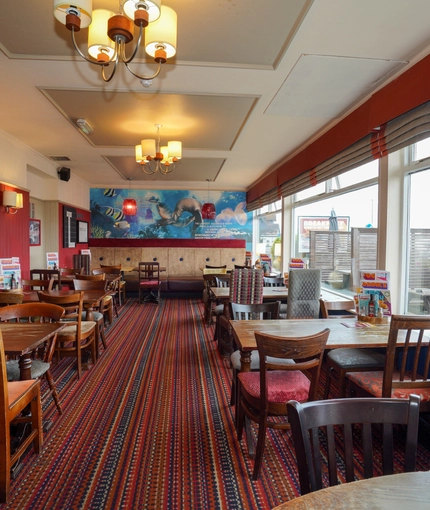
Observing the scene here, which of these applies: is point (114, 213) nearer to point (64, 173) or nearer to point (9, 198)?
point (64, 173)

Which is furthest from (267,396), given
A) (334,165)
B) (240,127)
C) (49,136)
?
(49,136)

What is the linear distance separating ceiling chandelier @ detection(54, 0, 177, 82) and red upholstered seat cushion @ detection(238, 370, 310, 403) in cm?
206

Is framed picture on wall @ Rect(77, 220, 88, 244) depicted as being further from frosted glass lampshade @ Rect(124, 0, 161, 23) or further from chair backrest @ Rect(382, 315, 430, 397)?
chair backrest @ Rect(382, 315, 430, 397)

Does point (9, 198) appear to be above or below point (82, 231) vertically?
above

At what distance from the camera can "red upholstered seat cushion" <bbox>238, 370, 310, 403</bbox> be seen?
1974 millimetres

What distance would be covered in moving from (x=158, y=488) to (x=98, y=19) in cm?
289

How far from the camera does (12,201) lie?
4742 mm

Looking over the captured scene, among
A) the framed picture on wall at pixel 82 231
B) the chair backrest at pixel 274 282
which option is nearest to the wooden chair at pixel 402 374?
the chair backrest at pixel 274 282

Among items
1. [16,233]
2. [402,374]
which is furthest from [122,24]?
[16,233]

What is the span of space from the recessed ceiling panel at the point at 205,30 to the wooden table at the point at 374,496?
8.25ft

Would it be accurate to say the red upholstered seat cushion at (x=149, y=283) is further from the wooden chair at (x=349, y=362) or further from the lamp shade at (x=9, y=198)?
the wooden chair at (x=349, y=362)

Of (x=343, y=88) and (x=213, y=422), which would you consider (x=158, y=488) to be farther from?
(x=343, y=88)

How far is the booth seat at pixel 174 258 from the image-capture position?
362 inches

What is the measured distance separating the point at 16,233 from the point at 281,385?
16.3 ft
